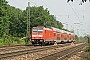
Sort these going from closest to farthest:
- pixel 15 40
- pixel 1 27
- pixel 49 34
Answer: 1. pixel 49 34
2. pixel 15 40
3. pixel 1 27

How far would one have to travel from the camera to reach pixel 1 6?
61.8 m

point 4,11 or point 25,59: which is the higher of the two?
→ point 4,11

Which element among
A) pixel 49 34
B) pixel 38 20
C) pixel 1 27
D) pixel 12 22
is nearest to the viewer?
pixel 49 34

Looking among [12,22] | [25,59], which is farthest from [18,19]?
[25,59]

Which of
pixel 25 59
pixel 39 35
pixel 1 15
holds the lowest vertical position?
pixel 25 59

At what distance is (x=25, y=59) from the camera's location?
1664 cm

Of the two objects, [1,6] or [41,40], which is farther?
[1,6]

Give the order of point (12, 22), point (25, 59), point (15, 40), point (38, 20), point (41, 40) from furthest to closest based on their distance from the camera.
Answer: point (12, 22), point (38, 20), point (15, 40), point (41, 40), point (25, 59)

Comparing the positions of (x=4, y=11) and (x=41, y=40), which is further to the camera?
(x=4, y=11)

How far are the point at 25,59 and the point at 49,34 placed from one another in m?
24.0

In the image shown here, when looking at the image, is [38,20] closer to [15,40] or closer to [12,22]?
[12,22]

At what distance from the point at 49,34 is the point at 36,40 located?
11.9 ft

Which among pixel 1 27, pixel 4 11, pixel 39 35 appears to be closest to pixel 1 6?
pixel 4 11

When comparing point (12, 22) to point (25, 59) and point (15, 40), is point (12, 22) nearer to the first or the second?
point (15, 40)
